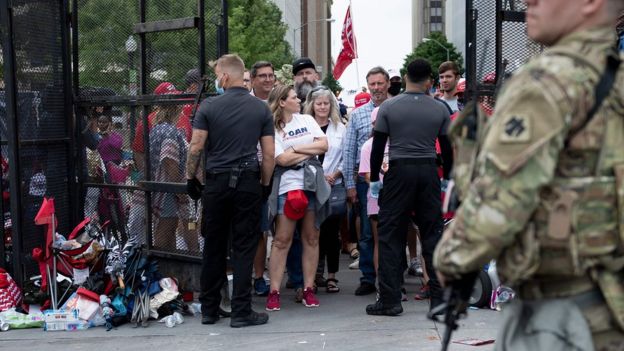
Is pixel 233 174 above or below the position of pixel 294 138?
below

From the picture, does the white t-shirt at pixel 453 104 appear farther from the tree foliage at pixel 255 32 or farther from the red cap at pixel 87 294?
the tree foliage at pixel 255 32

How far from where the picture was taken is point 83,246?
26.7 ft

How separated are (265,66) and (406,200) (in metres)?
2.20

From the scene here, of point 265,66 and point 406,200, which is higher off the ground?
point 265,66

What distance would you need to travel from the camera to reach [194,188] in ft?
25.4

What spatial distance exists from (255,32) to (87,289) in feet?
140

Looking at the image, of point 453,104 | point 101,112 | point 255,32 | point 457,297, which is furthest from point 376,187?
point 255,32

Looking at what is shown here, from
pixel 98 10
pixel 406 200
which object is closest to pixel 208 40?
pixel 98 10

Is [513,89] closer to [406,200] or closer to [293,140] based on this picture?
[406,200]

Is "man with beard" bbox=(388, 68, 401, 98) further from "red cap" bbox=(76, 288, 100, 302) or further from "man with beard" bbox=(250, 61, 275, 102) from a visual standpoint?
"red cap" bbox=(76, 288, 100, 302)

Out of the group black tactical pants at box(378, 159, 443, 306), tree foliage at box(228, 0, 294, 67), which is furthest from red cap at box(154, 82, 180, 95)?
tree foliage at box(228, 0, 294, 67)

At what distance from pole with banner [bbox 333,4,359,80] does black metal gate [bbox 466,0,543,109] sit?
10.9 m

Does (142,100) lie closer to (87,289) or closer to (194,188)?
(194,188)

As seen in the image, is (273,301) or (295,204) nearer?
(295,204)
